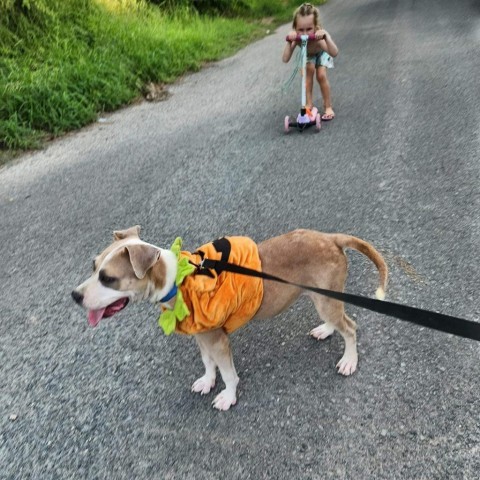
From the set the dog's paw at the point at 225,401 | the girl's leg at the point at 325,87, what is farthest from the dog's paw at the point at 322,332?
the girl's leg at the point at 325,87

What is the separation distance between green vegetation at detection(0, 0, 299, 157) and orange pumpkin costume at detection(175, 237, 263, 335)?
590cm

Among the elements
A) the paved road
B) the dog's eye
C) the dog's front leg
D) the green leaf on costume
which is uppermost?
the dog's eye

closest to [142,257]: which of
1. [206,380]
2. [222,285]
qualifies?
[222,285]

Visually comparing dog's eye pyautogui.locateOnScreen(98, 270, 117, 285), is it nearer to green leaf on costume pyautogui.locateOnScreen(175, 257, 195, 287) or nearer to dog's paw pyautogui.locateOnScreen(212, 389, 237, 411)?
green leaf on costume pyautogui.locateOnScreen(175, 257, 195, 287)

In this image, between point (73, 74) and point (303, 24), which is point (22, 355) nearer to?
point (303, 24)

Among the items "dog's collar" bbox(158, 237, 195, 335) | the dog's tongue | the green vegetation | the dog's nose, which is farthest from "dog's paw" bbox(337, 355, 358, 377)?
the green vegetation

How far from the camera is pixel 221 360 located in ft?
10.2

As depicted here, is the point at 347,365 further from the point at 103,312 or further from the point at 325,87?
the point at 325,87

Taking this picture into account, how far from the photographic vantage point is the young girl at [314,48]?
6906 mm

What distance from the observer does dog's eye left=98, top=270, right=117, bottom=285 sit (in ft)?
9.06

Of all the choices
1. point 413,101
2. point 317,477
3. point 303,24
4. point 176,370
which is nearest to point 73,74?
point 303,24

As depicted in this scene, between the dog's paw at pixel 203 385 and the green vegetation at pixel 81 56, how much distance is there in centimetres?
587

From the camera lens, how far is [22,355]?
3.82 metres

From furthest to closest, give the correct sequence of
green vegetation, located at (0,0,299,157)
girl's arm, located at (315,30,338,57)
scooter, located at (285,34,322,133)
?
green vegetation, located at (0,0,299,157)
scooter, located at (285,34,322,133)
girl's arm, located at (315,30,338,57)
